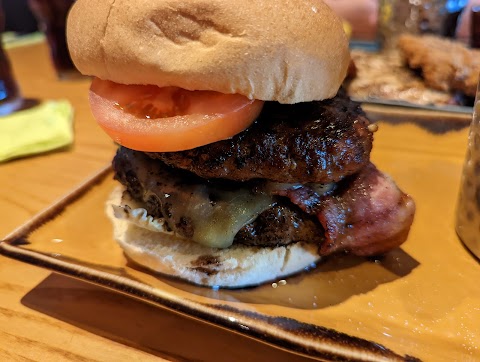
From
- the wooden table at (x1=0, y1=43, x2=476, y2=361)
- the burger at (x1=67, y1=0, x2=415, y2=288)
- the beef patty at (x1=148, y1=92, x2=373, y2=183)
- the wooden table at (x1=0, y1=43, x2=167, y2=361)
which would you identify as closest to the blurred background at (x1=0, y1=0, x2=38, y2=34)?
the wooden table at (x1=0, y1=43, x2=167, y2=361)

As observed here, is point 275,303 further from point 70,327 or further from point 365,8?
point 365,8

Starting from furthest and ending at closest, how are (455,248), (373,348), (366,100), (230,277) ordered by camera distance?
(366,100) → (455,248) → (230,277) → (373,348)

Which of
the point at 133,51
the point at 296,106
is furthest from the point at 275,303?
the point at 133,51

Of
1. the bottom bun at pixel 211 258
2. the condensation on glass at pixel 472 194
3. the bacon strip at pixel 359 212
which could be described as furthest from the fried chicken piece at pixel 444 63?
the bottom bun at pixel 211 258

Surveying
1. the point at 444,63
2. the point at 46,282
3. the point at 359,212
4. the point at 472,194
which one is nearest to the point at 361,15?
the point at 444,63

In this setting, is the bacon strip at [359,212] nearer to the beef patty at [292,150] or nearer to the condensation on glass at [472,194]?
the beef patty at [292,150]

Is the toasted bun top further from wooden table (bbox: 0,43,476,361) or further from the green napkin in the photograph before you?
the green napkin

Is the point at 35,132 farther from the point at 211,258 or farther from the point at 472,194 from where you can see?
the point at 472,194
